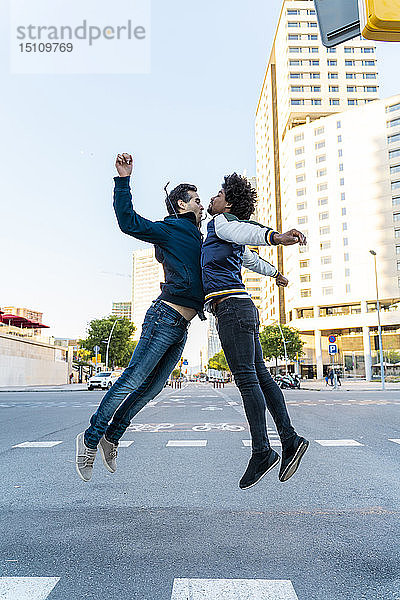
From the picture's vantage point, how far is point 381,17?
2.37 m

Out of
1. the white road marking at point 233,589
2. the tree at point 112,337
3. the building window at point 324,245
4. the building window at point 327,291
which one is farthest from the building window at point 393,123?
the white road marking at point 233,589

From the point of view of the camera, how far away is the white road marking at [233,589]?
2305 mm

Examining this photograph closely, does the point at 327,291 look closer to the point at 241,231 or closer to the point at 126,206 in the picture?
the point at 241,231

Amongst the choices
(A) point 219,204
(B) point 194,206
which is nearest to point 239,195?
(A) point 219,204

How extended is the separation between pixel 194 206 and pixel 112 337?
228 feet

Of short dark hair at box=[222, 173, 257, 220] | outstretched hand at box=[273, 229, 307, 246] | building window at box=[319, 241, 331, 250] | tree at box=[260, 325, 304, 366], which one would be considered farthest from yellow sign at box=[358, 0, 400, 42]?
building window at box=[319, 241, 331, 250]

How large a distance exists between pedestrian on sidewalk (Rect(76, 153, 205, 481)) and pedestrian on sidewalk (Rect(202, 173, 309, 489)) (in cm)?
13

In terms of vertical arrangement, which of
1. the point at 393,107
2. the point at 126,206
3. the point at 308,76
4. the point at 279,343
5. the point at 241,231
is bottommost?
the point at 241,231

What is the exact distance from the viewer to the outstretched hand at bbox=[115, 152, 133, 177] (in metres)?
3.30

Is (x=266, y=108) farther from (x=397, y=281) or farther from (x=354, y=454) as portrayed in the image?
(x=354, y=454)

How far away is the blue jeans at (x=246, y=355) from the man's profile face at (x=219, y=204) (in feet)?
2.15

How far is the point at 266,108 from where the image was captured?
112 meters

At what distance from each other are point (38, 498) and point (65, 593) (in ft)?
6.80

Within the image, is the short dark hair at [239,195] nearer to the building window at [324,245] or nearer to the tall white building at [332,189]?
the tall white building at [332,189]
